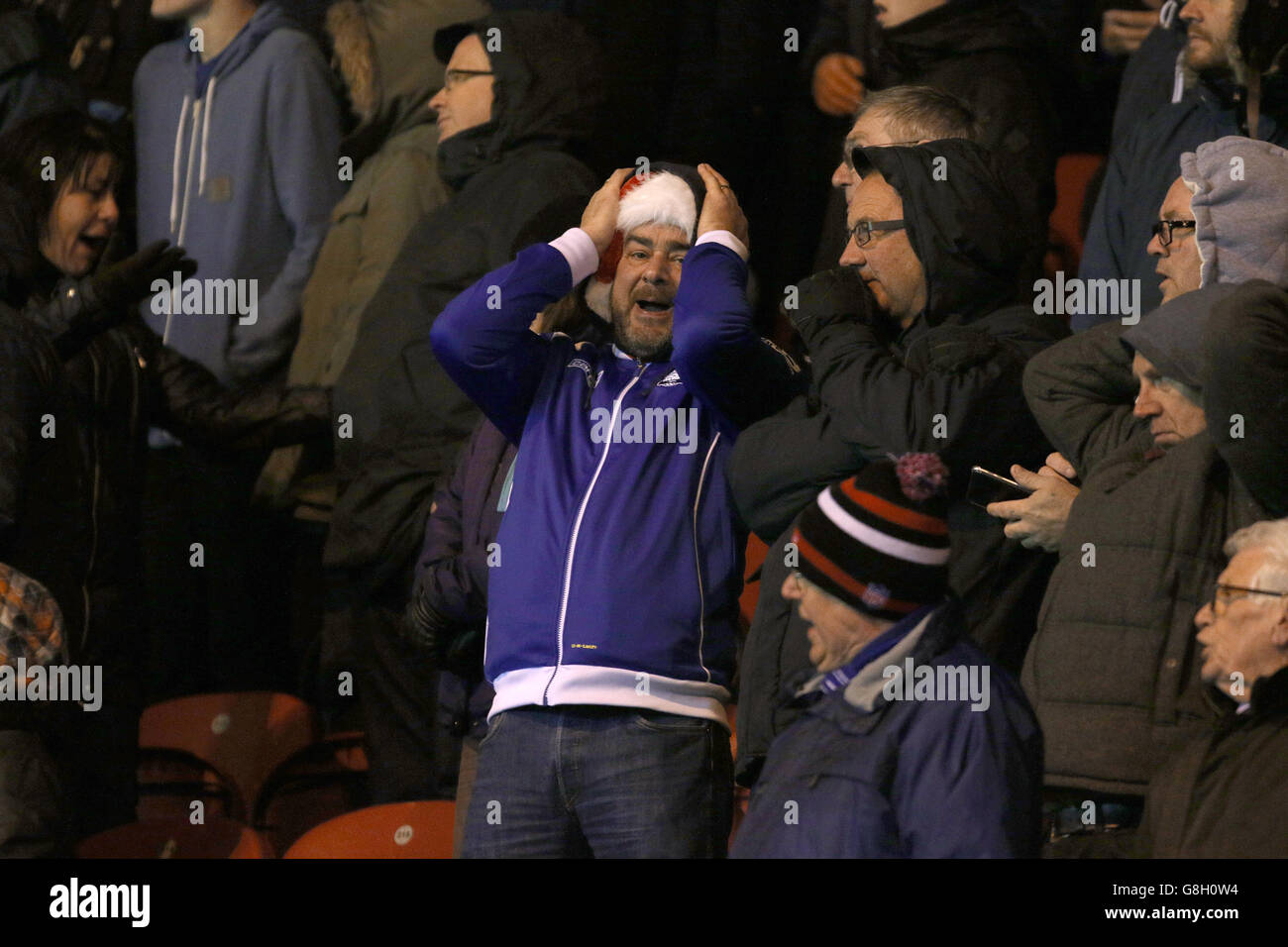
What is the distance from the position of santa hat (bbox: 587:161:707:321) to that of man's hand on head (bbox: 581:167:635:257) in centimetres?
2

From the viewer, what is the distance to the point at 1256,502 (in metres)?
3.58

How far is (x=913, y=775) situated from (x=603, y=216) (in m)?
1.69

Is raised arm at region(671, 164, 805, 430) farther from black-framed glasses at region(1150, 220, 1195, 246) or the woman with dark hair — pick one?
the woman with dark hair

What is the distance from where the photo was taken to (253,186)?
6.59 metres

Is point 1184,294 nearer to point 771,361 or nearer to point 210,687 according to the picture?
point 771,361

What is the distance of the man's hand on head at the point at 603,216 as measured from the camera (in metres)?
4.35

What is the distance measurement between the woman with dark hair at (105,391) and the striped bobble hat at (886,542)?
2.46 m

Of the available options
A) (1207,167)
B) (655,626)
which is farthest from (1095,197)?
(655,626)

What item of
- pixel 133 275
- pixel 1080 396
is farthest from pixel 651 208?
pixel 133 275

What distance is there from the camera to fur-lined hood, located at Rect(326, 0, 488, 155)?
21.4 ft

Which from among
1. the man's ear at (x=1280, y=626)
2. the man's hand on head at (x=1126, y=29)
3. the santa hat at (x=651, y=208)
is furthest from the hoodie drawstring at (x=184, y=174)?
the man's ear at (x=1280, y=626)

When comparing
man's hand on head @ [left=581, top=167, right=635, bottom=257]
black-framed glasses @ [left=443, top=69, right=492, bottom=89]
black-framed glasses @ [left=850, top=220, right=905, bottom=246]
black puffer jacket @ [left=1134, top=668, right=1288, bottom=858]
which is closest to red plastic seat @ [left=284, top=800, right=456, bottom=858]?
man's hand on head @ [left=581, top=167, right=635, bottom=257]

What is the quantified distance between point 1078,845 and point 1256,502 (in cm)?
69
